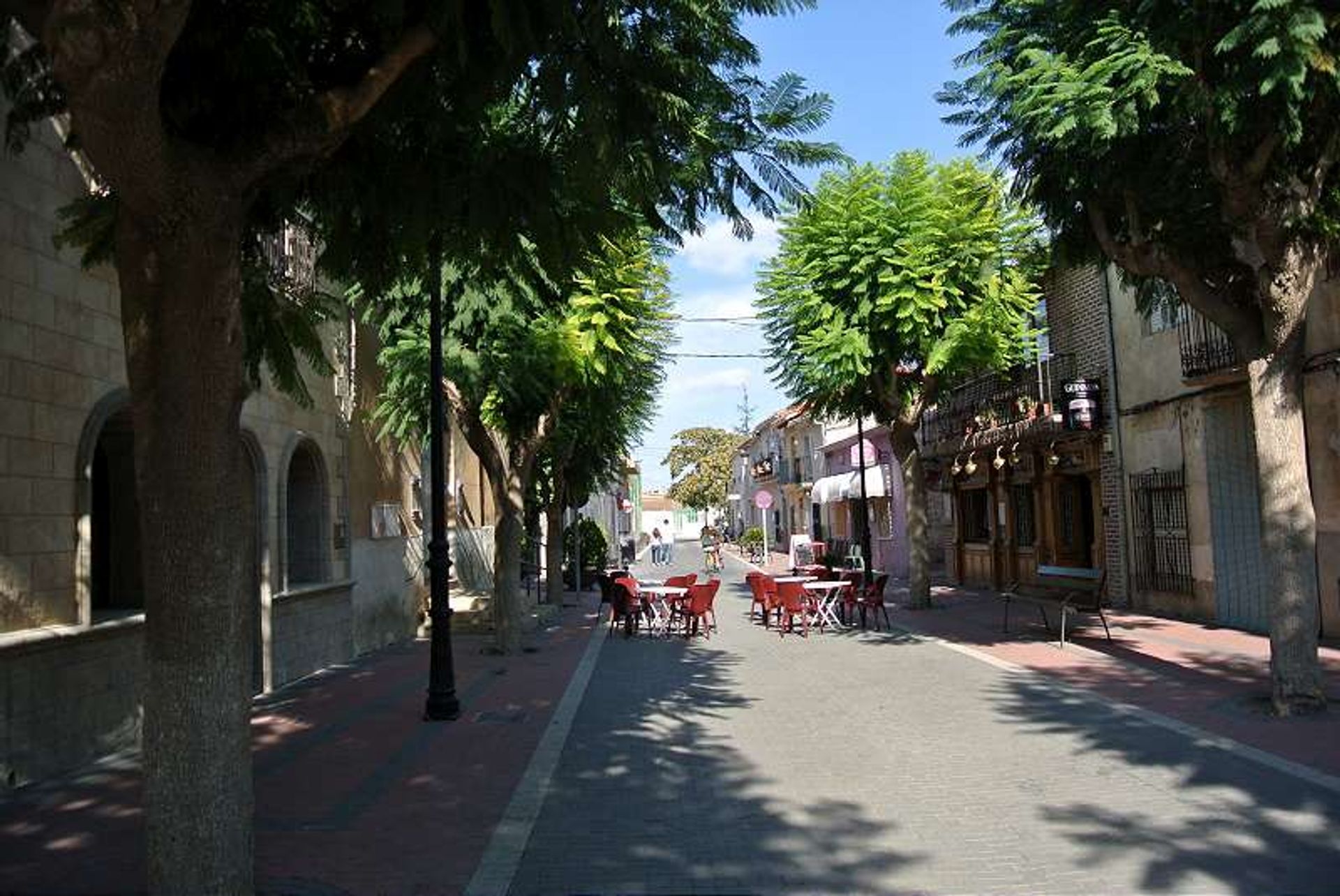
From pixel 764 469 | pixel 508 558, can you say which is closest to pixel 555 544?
pixel 508 558

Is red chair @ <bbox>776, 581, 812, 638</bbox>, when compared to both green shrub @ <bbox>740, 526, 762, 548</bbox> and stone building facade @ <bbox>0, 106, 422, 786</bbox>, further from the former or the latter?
Answer: green shrub @ <bbox>740, 526, 762, 548</bbox>

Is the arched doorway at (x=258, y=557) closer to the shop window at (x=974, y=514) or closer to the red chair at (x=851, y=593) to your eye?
the red chair at (x=851, y=593)

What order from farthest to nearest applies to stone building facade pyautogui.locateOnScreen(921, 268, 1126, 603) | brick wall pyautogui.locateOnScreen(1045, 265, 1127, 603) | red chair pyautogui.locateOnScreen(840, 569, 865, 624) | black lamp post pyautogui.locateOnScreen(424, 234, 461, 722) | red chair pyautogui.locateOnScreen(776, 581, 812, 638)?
stone building facade pyautogui.locateOnScreen(921, 268, 1126, 603) → brick wall pyautogui.locateOnScreen(1045, 265, 1127, 603) → red chair pyautogui.locateOnScreen(840, 569, 865, 624) → red chair pyautogui.locateOnScreen(776, 581, 812, 638) → black lamp post pyautogui.locateOnScreen(424, 234, 461, 722)

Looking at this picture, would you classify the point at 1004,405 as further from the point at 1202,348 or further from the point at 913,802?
the point at 913,802

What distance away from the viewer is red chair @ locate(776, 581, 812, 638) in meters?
16.1

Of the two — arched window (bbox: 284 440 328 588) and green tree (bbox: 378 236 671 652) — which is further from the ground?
green tree (bbox: 378 236 671 652)

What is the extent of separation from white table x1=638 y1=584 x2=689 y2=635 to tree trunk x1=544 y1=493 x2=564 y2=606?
355cm

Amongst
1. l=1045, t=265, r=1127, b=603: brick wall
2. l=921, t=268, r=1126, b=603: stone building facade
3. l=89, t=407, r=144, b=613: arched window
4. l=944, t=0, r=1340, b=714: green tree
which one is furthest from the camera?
l=921, t=268, r=1126, b=603: stone building facade

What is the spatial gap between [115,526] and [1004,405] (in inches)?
697

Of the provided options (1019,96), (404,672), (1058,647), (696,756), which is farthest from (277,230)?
(1058,647)

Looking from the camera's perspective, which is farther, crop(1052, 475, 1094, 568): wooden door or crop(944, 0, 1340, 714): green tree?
crop(1052, 475, 1094, 568): wooden door

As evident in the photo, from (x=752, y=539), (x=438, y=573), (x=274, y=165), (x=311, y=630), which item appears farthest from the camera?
(x=752, y=539)

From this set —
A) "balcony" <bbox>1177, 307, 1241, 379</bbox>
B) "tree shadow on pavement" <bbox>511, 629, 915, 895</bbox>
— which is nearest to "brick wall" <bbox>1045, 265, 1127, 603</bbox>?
"balcony" <bbox>1177, 307, 1241, 379</bbox>

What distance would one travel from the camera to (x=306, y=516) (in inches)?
544
